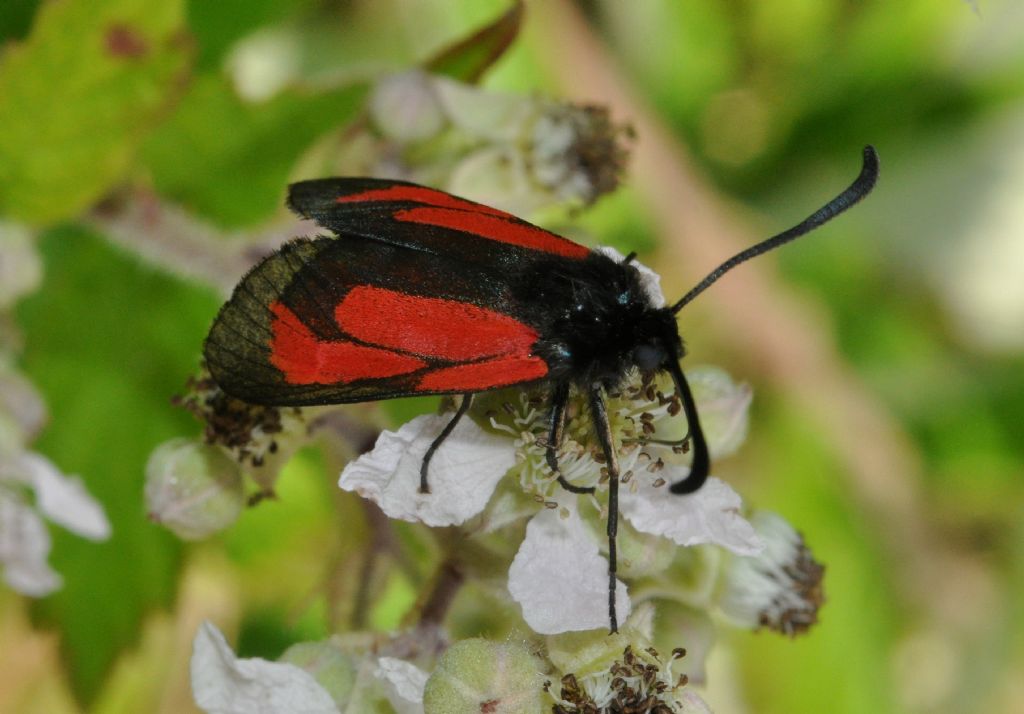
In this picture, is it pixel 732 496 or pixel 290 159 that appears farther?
pixel 290 159

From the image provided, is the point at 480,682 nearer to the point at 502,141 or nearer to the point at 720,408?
the point at 720,408

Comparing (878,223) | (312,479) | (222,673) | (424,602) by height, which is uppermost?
(878,223)

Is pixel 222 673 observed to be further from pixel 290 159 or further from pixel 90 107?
pixel 290 159

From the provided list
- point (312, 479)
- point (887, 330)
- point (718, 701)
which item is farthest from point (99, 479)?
point (887, 330)

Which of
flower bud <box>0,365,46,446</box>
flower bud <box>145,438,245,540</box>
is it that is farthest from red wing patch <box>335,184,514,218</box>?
flower bud <box>0,365,46,446</box>

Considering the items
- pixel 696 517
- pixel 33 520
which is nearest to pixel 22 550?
pixel 33 520

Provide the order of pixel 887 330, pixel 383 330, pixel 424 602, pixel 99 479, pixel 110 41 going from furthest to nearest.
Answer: pixel 887 330
pixel 99 479
pixel 110 41
pixel 424 602
pixel 383 330
